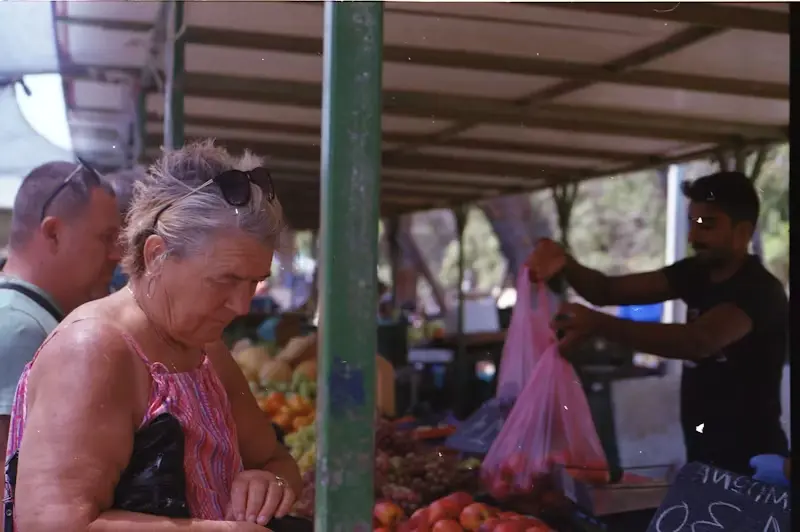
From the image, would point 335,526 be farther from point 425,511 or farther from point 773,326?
point 773,326

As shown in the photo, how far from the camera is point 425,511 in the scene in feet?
7.66

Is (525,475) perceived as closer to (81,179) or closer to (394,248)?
(81,179)

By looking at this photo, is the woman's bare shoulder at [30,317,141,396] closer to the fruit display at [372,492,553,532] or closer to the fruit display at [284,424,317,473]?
the fruit display at [372,492,553,532]

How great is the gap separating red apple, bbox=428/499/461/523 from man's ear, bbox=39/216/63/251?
1.19 m

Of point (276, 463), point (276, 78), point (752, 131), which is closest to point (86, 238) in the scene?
point (276, 463)

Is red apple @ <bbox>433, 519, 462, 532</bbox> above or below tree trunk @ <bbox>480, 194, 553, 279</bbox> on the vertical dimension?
below

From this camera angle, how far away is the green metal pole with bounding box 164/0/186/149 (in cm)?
278

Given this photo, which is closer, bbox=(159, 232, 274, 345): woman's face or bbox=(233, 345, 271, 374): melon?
bbox=(159, 232, 274, 345): woman's face

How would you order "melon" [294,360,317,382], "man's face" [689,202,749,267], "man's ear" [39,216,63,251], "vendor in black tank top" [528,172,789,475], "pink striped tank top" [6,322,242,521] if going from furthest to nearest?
"melon" [294,360,317,382] → "man's face" [689,202,749,267] → "vendor in black tank top" [528,172,789,475] → "man's ear" [39,216,63,251] → "pink striped tank top" [6,322,242,521]

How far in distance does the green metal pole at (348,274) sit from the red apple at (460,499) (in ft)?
3.60

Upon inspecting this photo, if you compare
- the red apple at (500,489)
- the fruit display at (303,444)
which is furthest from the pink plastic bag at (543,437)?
the fruit display at (303,444)

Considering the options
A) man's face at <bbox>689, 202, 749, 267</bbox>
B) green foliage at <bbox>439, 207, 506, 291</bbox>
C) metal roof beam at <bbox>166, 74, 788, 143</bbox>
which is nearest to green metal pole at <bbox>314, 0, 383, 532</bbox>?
man's face at <bbox>689, 202, 749, 267</bbox>

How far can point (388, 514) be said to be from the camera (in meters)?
2.35

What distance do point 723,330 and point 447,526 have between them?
1.23 metres
